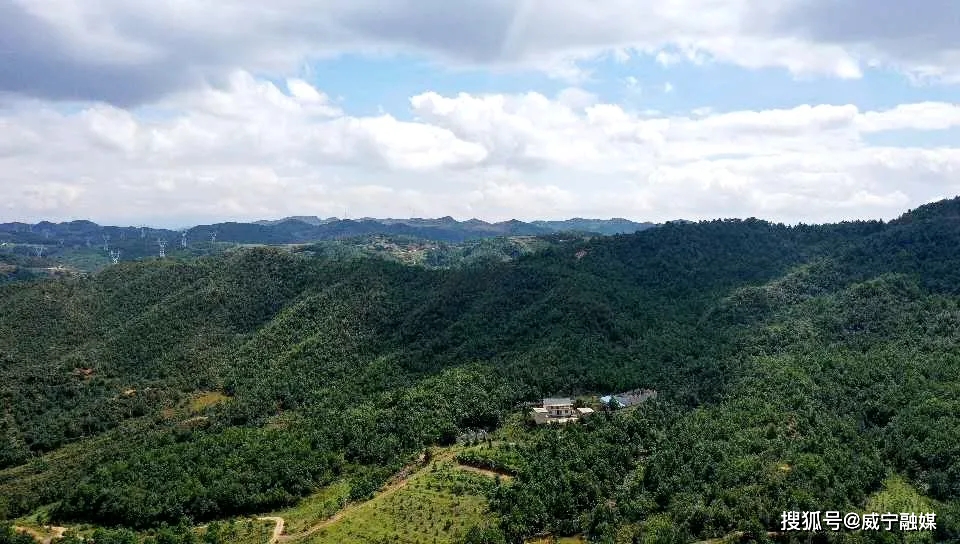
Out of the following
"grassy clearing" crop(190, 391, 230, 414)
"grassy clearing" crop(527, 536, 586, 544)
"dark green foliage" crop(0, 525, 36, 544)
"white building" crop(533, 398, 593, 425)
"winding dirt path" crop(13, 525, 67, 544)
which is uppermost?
"white building" crop(533, 398, 593, 425)

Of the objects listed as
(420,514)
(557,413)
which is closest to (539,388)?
(557,413)

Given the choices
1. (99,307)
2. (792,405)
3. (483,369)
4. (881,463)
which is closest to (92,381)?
(99,307)

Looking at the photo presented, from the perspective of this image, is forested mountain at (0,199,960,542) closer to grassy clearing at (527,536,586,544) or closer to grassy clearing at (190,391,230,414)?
grassy clearing at (190,391,230,414)

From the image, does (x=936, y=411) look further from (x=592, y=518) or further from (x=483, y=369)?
(x=483, y=369)

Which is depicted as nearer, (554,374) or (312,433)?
(312,433)

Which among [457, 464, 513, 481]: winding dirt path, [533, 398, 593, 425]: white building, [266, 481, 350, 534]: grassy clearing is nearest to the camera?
[266, 481, 350, 534]: grassy clearing

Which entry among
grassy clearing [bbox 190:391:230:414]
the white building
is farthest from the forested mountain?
the white building

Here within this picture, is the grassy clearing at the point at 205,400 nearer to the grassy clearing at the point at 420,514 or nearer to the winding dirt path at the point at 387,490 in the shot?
the winding dirt path at the point at 387,490
